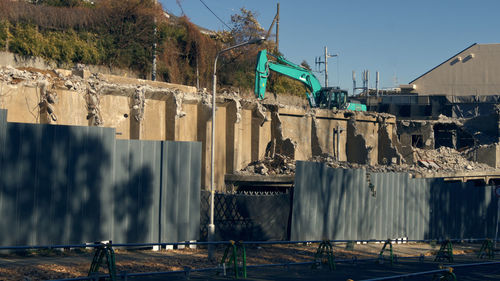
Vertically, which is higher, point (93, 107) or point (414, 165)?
point (93, 107)

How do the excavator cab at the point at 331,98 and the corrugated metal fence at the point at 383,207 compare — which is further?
the excavator cab at the point at 331,98

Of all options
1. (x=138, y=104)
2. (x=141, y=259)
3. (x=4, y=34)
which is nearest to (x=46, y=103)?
(x=138, y=104)

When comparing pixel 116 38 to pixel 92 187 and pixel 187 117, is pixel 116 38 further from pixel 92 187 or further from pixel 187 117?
pixel 92 187

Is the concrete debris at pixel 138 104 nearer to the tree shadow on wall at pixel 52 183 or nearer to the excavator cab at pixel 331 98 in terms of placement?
the tree shadow on wall at pixel 52 183

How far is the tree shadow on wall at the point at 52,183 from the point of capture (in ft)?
43.2

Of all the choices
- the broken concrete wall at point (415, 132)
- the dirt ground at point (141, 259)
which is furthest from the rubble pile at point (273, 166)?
the broken concrete wall at point (415, 132)

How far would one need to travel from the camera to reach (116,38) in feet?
98.3

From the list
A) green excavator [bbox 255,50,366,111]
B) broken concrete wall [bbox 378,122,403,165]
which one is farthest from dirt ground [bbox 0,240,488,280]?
green excavator [bbox 255,50,366,111]

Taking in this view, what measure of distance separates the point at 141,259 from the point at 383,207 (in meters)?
10.6

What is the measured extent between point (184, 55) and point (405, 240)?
17.2 metres

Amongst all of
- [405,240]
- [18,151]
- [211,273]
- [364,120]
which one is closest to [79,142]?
[18,151]

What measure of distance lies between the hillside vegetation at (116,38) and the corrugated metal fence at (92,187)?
11682 mm

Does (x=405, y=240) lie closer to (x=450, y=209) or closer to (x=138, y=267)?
(x=450, y=209)

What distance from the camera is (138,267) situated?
12930 millimetres
